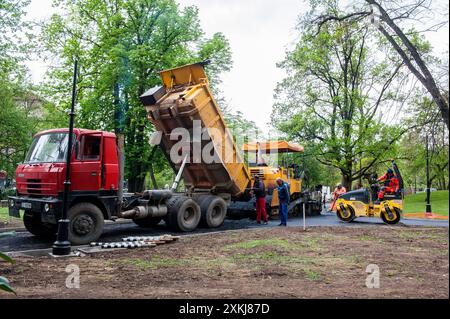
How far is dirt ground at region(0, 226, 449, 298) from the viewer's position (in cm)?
500

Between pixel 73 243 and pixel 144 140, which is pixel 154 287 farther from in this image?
pixel 144 140

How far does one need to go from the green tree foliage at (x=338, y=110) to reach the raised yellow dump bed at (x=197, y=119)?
42.7 ft

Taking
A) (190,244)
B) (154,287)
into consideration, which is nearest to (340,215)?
(190,244)

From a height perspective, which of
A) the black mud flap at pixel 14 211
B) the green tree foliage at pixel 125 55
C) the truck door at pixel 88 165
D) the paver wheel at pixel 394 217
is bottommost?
the paver wheel at pixel 394 217

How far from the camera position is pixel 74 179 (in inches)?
366

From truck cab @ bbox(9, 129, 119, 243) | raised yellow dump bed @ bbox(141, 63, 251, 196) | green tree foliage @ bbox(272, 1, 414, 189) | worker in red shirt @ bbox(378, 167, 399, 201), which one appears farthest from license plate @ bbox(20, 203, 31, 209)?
green tree foliage @ bbox(272, 1, 414, 189)

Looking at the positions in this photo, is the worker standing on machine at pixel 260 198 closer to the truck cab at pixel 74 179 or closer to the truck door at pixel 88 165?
the truck cab at pixel 74 179

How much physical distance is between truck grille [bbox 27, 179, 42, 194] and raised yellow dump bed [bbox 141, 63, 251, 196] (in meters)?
3.88

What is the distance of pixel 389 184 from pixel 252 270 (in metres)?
9.28

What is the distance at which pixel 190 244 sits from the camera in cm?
922

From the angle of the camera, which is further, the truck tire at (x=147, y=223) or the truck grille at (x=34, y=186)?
the truck tire at (x=147, y=223)

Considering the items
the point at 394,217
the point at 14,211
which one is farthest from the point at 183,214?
the point at 394,217

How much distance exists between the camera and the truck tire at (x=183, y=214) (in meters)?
11.5

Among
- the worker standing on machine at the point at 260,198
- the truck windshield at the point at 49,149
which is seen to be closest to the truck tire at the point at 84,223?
the truck windshield at the point at 49,149
